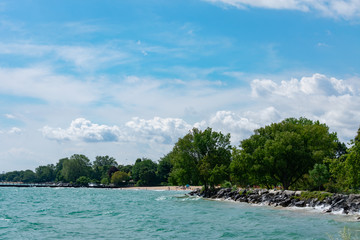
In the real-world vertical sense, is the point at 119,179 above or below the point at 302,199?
above

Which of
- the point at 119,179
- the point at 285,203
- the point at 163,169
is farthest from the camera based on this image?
the point at 119,179

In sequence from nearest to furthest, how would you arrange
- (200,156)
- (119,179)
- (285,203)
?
(285,203) < (200,156) < (119,179)

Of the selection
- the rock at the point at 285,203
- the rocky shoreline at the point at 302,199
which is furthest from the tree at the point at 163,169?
the rock at the point at 285,203

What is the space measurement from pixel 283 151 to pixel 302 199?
1429 cm

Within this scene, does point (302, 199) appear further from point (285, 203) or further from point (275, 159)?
point (275, 159)

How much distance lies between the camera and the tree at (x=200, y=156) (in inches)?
3162

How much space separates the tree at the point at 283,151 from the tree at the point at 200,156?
13436 millimetres

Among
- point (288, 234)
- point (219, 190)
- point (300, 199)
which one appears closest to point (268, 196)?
point (300, 199)

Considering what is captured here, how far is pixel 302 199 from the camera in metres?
45.8

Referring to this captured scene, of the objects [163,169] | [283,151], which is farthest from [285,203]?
[163,169]

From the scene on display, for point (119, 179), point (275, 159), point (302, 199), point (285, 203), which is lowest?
point (285, 203)

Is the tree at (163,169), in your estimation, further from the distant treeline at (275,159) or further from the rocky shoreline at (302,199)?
the rocky shoreline at (302,199)

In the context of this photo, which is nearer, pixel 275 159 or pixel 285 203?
pixel 285 203

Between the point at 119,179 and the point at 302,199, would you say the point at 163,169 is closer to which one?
the point at 119,179
